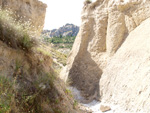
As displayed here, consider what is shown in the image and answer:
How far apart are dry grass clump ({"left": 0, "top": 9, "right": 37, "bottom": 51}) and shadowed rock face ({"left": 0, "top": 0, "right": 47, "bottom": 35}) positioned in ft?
5.66

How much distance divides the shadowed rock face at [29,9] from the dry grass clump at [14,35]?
1.72 meters

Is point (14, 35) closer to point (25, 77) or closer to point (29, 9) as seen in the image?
point (25, 77)

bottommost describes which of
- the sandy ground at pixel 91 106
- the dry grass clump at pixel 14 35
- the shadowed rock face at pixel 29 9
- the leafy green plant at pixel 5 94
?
the sandy ground at pixel 91 106

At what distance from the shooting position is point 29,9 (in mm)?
7320

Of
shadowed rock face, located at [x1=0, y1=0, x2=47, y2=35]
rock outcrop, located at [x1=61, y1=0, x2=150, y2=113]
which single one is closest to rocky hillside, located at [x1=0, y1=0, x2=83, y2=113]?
shadowed rock face, located at [x1=0, y1=0, x2=47, y2=35]

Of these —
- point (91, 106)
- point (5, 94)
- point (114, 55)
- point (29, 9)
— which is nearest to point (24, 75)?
point (5, 94)

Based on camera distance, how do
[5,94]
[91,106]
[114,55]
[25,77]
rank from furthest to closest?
1. [114,55]
2. [91,106]
3. [25,77]
4. [5,94]

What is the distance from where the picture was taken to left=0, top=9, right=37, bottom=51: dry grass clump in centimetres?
416

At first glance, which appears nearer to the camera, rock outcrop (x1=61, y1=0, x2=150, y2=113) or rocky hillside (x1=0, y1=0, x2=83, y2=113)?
rocky hillside (x1=0, y1=0, x2=83, y2=113)

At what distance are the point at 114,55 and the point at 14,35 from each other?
18.8 feet

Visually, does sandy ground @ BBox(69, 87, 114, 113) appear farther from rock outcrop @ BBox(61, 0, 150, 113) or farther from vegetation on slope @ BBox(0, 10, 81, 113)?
vegetation on slope @ BBox(0, 10, 81, 113)

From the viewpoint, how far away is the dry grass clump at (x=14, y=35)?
416 centimetres

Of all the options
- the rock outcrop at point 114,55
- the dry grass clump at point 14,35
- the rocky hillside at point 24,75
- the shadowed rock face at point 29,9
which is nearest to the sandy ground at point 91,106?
the rock outcrop at point 114,55

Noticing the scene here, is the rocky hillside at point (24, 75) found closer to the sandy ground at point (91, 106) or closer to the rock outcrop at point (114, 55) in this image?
the sandy ground at point (91, 106)
